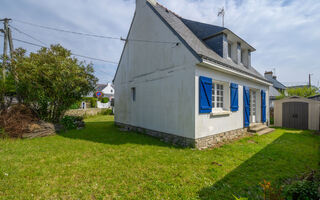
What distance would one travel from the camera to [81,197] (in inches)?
107

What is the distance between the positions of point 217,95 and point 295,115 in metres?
8.03

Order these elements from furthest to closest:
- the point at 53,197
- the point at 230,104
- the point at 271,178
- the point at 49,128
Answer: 1. the point at 49,128
2. the point at 230,104
3. the point at 271,178
4. the point at 53,197

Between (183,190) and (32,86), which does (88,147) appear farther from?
(32,86)

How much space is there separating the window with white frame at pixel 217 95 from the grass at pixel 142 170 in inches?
83.6

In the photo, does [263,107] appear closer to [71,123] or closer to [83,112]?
[71,123]

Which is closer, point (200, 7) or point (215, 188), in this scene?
point (215, 188)

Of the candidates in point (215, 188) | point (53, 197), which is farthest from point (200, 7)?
point (53, 197)

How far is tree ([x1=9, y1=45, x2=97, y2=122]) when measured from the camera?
752 cm

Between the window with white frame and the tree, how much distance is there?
7.55 meters

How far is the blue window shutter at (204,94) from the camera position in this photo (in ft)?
18.6

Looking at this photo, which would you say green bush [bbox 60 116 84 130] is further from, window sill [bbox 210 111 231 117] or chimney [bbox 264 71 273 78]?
chimney [bbox 264 71 273 78]

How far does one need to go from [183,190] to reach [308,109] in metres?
12.2

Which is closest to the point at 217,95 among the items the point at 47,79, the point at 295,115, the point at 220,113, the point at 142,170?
the point at 220,113

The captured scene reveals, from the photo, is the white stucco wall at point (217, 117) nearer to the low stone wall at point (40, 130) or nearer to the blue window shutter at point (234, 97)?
the blue window shutter at point (234, 97)
